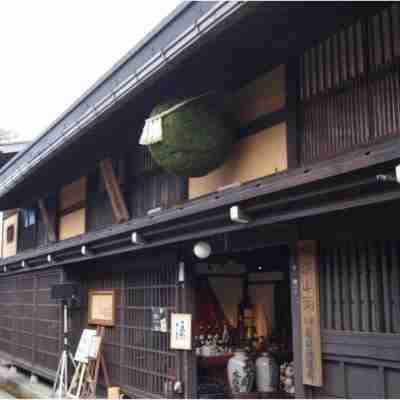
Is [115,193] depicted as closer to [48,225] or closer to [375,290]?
[48,225]

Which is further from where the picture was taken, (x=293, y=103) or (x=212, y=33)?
(x=293, y=103)

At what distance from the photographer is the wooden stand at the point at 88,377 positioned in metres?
10.5

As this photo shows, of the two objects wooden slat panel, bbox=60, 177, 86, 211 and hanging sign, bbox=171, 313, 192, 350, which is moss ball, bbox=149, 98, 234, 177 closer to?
hanging sign, bbox=171, 313, 192, 350

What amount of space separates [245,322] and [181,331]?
2.97m

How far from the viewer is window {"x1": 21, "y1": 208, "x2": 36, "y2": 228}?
1600 cm

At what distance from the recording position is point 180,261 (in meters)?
8.66

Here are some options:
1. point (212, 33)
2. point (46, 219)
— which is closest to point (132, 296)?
point (46, 219)

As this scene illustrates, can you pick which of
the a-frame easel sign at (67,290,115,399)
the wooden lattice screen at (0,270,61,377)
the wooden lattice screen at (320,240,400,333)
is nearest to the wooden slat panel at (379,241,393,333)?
the wooden lattice screen at (320,240,400,333)

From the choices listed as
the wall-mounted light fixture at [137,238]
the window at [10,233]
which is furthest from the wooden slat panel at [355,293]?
the window at [10,233]

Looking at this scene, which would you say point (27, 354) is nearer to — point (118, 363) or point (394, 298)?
point (118, 363)

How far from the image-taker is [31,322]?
15.4m

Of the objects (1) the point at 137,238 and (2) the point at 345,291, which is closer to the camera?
(2) the point at 345,291

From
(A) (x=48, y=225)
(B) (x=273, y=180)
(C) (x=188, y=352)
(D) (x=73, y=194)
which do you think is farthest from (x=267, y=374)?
(A) (x=48, y=225)

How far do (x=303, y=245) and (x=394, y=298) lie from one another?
126 cm
